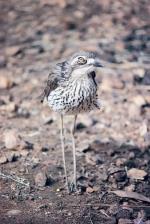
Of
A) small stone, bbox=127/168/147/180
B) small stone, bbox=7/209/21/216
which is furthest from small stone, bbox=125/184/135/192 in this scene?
small stone, bbox=7/209/21/216

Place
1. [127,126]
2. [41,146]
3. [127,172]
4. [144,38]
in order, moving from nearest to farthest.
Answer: [127,172] → [41,146] → [127,126] → [144,38]

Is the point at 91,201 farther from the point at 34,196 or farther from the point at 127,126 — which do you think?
the point at 127,126

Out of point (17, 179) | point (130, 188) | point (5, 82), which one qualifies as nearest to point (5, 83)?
point (5, 82)

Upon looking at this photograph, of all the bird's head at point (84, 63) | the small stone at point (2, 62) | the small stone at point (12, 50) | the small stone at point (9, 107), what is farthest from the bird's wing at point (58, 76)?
the small stone at point (12, 50)

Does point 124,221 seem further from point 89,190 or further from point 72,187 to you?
point 72,187

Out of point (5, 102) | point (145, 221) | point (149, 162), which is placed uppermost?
point (5, 102)

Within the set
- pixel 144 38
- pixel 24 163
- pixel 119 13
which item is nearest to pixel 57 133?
pixel 24 163
